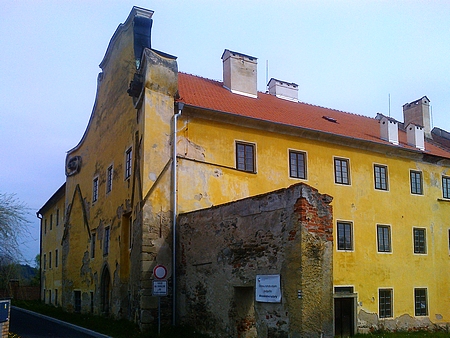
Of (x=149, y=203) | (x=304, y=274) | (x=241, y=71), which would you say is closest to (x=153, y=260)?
(x=149, y=203)

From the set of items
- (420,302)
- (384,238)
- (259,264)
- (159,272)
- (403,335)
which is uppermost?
(384,238)

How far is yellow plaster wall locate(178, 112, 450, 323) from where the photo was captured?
63.2 feet

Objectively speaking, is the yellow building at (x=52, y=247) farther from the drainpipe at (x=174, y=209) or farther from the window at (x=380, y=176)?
the window at (x=380, y=176)

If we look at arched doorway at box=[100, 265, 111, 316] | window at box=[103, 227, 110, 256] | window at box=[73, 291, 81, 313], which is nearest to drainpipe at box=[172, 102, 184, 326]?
arched doorway at box=[100, 265, 111, 316]

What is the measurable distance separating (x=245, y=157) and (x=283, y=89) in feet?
28.5

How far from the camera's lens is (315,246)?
1179cm

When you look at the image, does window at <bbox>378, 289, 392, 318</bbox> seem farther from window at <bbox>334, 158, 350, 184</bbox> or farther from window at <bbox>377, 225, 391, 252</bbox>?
window at <bbox>334, 158, 350, 184</bbox>

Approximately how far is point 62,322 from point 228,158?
391 inches

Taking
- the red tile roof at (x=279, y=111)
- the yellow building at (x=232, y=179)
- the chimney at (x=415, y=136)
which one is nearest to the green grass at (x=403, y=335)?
the yellow building at (x=232, y=179)

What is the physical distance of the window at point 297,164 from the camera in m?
22.0

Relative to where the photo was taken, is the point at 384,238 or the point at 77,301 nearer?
the point at 384,238

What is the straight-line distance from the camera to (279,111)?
23.8 meters

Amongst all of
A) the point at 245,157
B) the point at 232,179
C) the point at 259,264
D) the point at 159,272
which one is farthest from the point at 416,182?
the point at 259,264

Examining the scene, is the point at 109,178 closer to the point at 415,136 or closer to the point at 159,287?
the point at 159,287
